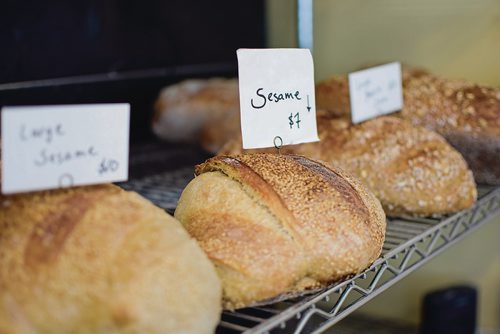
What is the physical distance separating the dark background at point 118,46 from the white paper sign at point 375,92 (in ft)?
2.97

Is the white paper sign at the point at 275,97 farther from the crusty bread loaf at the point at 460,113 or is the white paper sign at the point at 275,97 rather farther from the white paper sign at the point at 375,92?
the crusty bread loaf at the point at 460,113

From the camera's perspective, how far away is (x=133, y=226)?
83 centimetres

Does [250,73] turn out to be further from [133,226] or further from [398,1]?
[398,1]

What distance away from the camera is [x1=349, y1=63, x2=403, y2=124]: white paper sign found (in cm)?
154

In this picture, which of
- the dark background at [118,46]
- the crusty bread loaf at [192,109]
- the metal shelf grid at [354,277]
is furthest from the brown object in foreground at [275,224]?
the crusty bread loaf at [192,109]

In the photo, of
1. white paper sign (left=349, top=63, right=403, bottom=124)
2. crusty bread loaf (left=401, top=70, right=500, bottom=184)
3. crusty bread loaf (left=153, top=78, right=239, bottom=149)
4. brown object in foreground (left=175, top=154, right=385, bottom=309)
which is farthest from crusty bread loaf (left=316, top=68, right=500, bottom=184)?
brown object in foreground (left=175, top=154, right=385, bottom=309)

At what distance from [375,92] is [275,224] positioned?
28.3 inches

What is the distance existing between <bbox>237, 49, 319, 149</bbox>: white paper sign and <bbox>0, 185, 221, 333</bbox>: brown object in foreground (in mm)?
328

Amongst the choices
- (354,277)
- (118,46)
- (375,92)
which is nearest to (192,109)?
(118,46)

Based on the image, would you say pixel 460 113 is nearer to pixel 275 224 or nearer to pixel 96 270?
pixel 275 224

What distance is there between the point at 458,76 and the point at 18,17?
4.78 feet

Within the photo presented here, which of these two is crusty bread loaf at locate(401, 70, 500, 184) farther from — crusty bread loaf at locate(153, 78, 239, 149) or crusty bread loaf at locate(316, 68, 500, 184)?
crusty bread loaf at locate(153, 78, 239, 149)

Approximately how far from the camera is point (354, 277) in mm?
1078

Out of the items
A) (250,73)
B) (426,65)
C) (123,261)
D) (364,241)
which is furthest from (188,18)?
(123,261)
